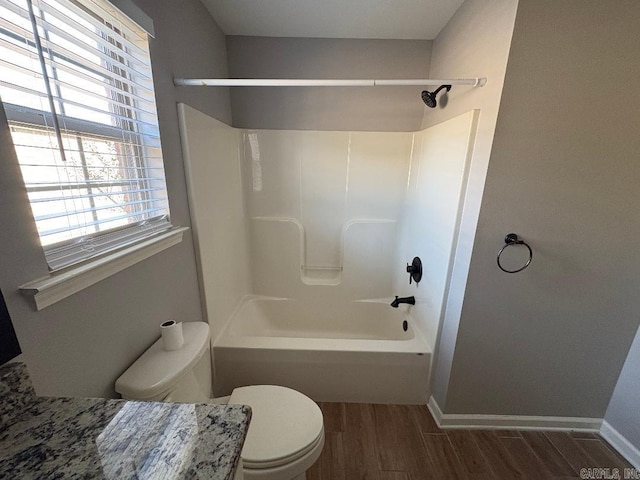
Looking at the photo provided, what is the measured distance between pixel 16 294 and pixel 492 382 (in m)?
1.97

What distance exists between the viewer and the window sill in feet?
1.98

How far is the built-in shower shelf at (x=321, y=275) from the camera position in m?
2.32

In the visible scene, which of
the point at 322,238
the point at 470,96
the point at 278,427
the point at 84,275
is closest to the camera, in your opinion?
the point at 84,275

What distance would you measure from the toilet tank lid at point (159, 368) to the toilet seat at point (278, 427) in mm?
342

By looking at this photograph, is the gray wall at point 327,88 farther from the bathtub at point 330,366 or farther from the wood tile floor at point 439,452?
the wood tile floor at point 439,452

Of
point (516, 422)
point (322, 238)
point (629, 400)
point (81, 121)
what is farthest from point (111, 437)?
point (629, 400)

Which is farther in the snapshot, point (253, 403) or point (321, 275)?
point (321, 275)

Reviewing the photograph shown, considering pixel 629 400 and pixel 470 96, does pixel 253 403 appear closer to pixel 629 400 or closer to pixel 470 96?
pixel 470 96

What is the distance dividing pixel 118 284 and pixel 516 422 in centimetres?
212

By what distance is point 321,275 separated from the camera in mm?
2352

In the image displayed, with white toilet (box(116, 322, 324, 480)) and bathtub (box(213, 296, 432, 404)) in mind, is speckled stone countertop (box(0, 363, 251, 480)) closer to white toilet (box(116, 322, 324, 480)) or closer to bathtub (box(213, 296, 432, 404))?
white toilet (box(116, 322, 324, 480))

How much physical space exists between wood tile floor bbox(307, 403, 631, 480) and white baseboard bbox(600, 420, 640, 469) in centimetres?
3

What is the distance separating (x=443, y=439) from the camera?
145cm

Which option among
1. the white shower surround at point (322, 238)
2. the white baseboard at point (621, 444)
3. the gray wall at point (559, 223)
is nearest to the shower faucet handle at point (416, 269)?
the white shower surround at point (322, 238)
